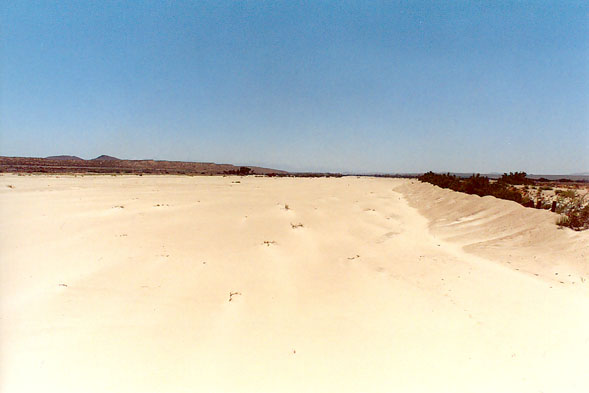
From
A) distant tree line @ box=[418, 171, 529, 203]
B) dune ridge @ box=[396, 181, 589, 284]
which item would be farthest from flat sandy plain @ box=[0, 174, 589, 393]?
distant tree line @ box=[418, 171, 529, 203]

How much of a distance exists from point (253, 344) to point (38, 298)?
115 inches

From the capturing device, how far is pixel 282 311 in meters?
3.56

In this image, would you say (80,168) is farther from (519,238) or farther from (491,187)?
(519,238)

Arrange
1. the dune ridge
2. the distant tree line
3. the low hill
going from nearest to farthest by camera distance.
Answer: the dune ridge < the distant tree line < the low hill

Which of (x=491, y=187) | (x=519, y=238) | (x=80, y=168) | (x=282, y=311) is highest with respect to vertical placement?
(x=80, y=168)

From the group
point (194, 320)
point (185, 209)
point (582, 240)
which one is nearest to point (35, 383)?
point (194, 320)

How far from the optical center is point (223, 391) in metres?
2.33

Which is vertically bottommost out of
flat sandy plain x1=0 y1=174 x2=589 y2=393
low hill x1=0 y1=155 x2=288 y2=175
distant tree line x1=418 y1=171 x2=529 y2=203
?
flat sandy plain x1=0 y1=174 x2=589 y2=393

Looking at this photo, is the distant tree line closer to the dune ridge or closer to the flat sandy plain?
the dune ridge

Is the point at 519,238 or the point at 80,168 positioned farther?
the point at 80,168

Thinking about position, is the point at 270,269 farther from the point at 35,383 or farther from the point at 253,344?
the point at 35,383

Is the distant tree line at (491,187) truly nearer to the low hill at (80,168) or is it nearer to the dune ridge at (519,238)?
the dune ridge at (519,238)

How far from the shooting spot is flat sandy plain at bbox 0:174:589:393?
245 cm

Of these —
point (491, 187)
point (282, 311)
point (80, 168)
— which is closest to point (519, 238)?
point (282, 311)
